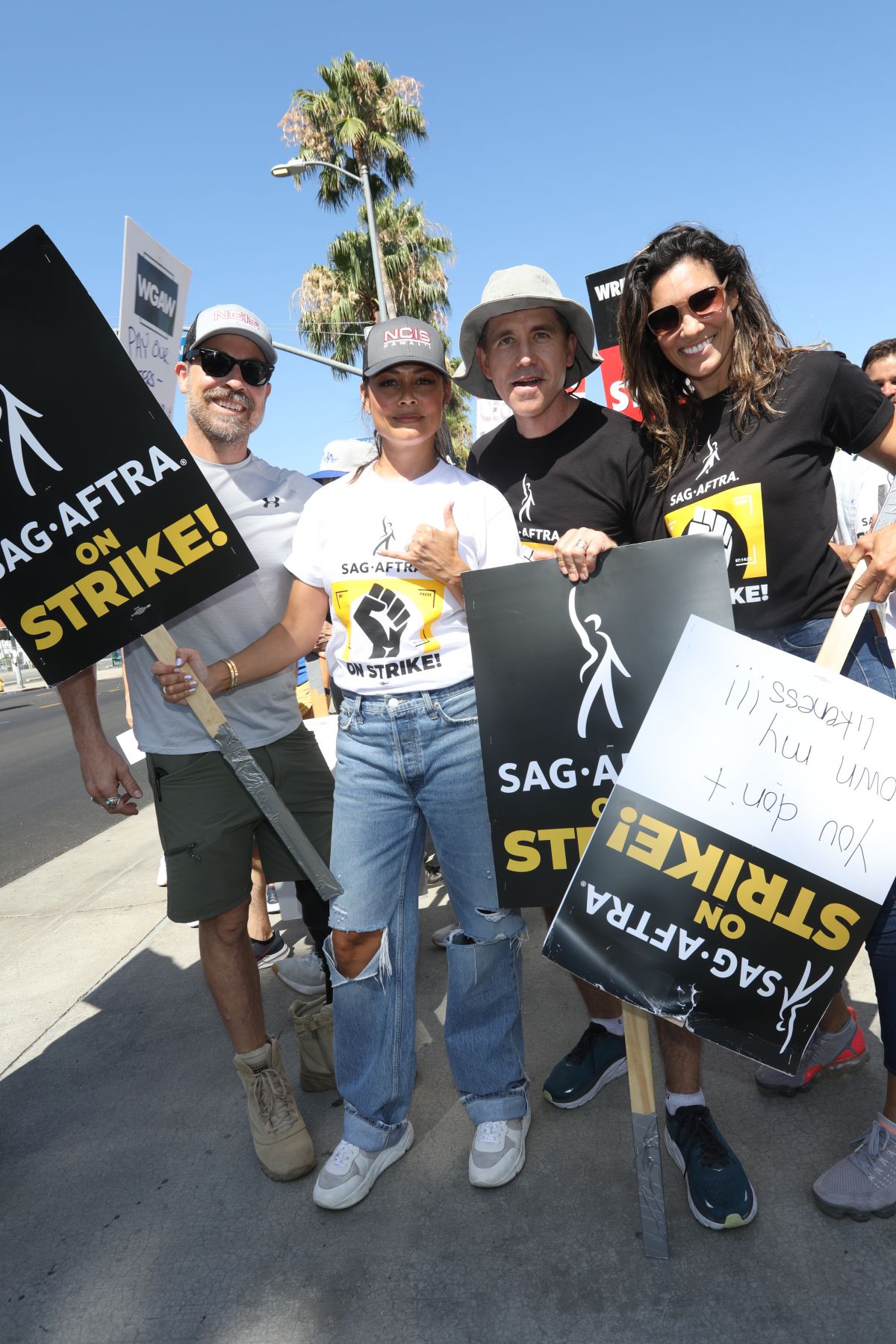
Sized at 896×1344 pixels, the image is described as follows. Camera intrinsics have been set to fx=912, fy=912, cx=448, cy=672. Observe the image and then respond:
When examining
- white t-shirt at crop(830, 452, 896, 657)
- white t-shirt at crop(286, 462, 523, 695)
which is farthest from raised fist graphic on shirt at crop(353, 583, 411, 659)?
white t-shirt at crop(830, 452, 896, 657)

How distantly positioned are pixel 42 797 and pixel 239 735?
7.54 metres

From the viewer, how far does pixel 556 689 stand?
205 centimetres

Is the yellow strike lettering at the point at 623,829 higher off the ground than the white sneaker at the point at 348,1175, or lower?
higher

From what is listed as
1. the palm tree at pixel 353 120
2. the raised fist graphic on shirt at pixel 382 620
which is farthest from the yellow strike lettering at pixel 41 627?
the palm tree at pixel 353 120

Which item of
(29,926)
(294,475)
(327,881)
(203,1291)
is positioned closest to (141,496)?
(294,475)

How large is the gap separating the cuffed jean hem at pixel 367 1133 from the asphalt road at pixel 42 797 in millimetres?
4440

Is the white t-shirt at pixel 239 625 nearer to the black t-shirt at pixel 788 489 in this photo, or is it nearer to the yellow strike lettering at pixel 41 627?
the yellow strike lettering at pixel 41 627

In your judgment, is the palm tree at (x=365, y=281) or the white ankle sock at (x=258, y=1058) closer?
the white ankle sock at (x=258, y=1058)

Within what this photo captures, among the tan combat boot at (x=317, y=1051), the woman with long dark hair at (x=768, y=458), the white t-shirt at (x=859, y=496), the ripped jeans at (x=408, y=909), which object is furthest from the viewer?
the white t-shirt at (x=859, y=496)

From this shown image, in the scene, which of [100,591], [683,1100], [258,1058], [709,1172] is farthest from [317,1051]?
[100,591]

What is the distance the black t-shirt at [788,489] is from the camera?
2.01 meters

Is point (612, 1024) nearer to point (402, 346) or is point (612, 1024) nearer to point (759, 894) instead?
point (759, 894)

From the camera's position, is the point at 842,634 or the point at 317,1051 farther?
the point at 317,1051

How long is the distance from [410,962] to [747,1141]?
3.04ft
